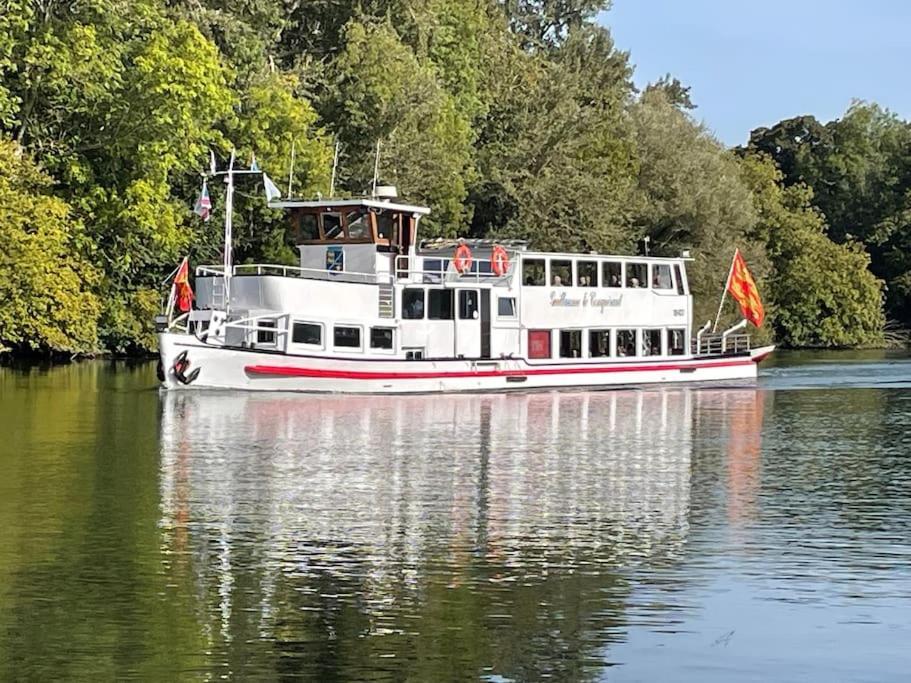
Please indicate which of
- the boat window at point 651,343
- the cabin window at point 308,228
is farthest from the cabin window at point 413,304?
the boat window at point 651,343

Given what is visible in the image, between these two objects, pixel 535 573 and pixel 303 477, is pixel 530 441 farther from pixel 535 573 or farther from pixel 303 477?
pixel 535 573

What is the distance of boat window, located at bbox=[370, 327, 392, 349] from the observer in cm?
4753

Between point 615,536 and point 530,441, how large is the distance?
1319 cm

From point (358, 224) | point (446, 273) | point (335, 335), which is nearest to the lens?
point (335, 335)

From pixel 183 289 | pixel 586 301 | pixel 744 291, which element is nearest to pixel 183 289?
pixel 183 289

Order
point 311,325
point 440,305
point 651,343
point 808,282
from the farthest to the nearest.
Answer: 1. point 808,282
2. point 651,343
3. point 440,305
4. point 311,325

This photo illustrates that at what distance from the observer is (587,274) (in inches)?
2085

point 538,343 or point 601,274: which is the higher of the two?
point 601,274

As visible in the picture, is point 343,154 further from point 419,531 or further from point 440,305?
point 419,531

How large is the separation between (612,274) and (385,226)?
8.44 metres

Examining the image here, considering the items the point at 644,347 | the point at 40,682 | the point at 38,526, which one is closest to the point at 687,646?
the point at 40,682

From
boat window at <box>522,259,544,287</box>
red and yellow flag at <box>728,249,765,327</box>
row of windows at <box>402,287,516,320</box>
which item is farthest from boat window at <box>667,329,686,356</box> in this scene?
row of windows at <box>402,287,516,320</box>

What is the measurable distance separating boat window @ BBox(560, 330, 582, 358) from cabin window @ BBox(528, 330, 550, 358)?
63 centimetres

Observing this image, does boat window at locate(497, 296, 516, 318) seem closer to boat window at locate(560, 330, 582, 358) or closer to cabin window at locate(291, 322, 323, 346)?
boat window at locate(560, 330, 582, 358)
